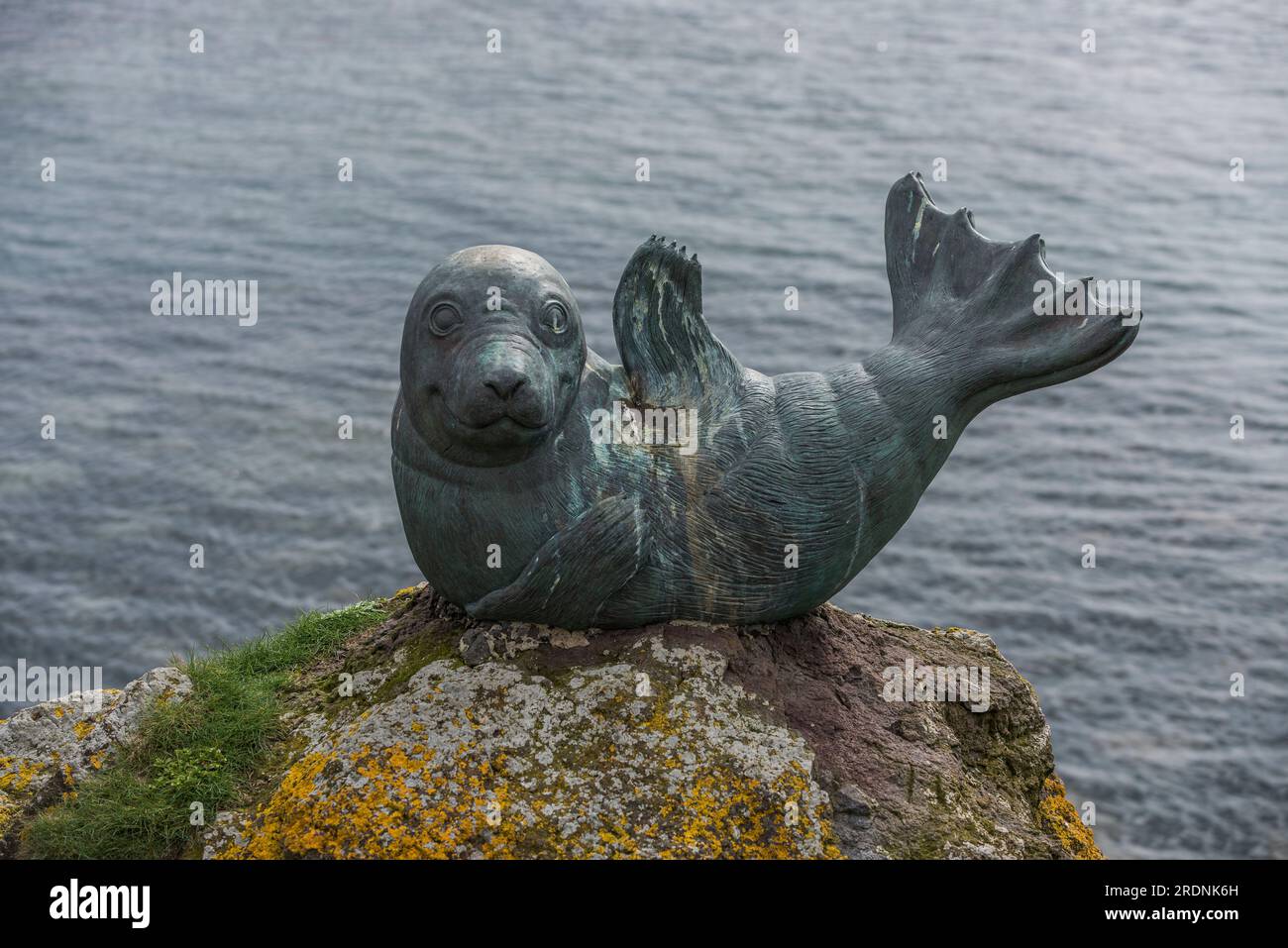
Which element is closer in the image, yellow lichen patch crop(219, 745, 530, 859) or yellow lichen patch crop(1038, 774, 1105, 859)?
yellow lichen patch crop(219, 745, 530, 859)

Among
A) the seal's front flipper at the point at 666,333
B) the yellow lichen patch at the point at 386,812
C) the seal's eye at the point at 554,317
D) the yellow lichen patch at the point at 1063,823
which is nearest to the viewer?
the yellow lichen patch at the point at 386,812

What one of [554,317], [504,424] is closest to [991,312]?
[554,317]

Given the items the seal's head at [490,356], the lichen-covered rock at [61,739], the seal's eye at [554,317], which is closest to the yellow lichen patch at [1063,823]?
the seal's head at [490,356]

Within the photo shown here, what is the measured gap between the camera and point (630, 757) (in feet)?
17.2

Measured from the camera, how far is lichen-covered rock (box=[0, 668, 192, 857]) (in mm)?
5773

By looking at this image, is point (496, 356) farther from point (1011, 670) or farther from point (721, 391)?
point (1011, 670)

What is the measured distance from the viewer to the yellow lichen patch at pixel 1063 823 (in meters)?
5.99

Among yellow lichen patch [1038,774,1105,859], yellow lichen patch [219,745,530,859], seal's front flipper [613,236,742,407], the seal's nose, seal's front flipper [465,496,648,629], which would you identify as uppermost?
seal's front flipper [613,236,742,407]

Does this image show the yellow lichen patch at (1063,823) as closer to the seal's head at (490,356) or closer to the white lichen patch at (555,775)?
the white lichen patch at (555,775)

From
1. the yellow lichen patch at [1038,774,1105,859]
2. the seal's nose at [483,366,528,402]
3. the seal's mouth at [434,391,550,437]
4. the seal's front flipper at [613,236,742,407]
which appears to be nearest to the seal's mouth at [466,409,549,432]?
the seal's mouth at [434,391,550,437]

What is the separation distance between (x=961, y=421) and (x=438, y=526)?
204 cm

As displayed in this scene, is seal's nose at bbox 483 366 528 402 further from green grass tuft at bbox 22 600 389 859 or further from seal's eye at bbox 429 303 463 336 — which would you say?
green grass tuft at bbox 22 600 389 859

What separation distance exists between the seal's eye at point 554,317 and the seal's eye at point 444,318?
295 millimetres

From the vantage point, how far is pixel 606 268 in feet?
39.5
